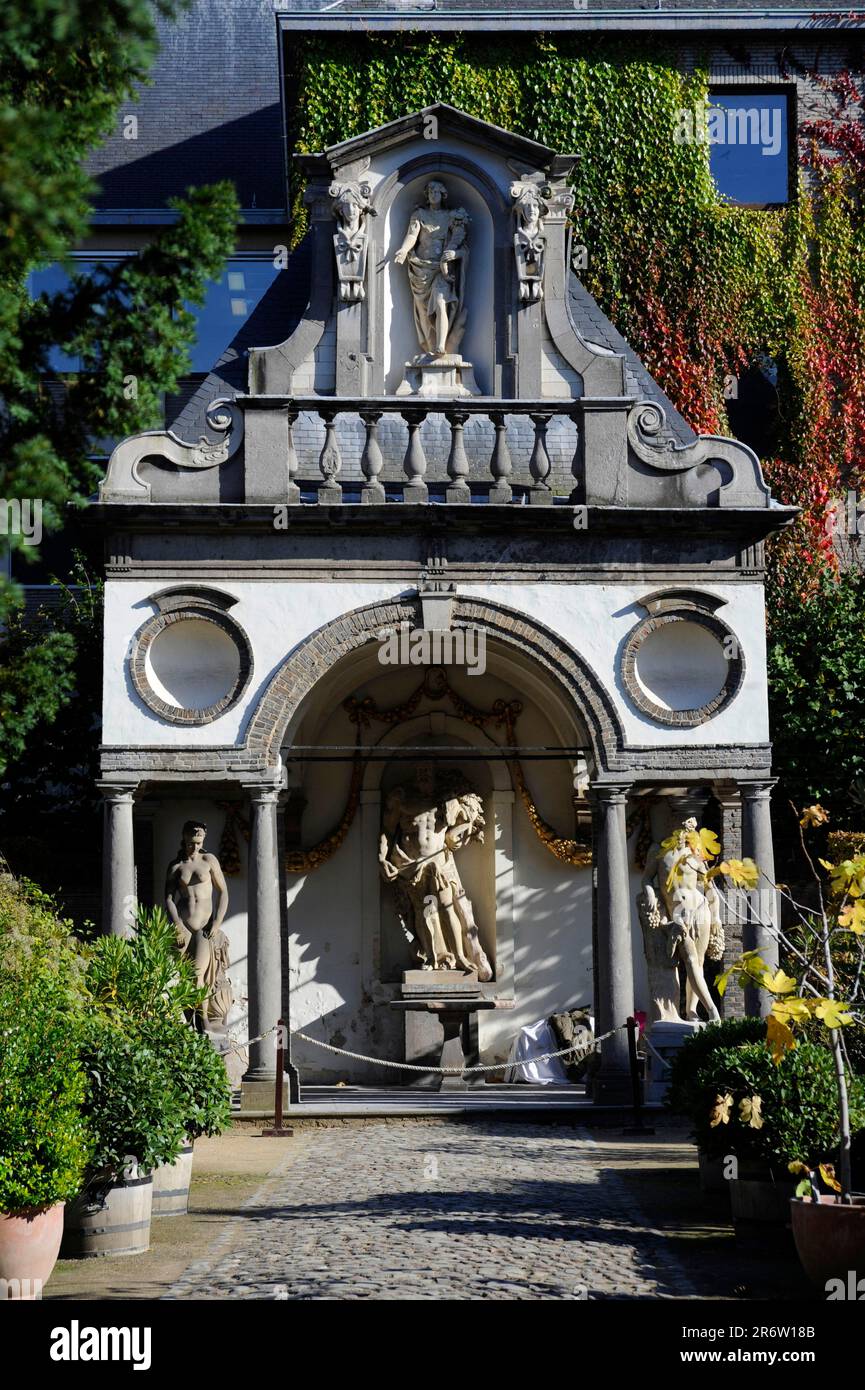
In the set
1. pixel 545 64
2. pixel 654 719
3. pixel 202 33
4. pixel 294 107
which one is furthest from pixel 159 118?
pixel 654 719

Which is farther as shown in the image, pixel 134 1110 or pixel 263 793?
pixel 263 793

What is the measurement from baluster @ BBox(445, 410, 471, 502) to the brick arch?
104 cm

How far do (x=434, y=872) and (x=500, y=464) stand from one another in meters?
4.89

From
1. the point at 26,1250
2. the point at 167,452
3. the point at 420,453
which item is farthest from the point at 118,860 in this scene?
the point at 26,1250

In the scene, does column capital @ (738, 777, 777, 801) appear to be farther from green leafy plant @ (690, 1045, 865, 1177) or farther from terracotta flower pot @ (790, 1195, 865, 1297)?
terracotta flower pot @ (790, 1195, 865, 1297)

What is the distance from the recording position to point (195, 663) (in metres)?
17.6

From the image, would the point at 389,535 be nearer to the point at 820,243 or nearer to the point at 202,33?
the point at 820,243

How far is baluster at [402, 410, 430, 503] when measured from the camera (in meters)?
17.5

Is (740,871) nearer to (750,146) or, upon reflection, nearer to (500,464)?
(500,464)

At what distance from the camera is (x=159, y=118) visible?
88.3 ft

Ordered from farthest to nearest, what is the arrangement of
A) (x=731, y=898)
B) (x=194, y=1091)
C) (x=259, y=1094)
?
(x=731, y=898), (x=259, y=1094), (x=194, y=1091)

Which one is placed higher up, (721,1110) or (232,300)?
(232,300)

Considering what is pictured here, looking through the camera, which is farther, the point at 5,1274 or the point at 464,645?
the point at 464,645

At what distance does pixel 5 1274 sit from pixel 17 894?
6577 mm
